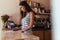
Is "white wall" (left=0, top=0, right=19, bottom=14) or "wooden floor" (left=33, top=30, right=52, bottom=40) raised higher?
"white wall" (left=0, top=0, right=19, bottom=14)

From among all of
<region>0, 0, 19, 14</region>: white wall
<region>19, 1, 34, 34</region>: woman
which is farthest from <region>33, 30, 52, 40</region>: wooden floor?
<region>19, 1, 34, 34</region>: woman

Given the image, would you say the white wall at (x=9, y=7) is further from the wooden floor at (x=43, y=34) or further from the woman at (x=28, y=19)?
the woman at (x=28, y=19)

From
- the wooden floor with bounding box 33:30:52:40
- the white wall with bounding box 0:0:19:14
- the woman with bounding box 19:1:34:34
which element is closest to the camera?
the woman with bounding box 19:1:34:34

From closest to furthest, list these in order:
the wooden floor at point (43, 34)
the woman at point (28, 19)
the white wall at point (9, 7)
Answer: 1. the woman at point (28, 19)
2. the wooden floor at point (43, 34)
3. the white wall at point (9, 7)

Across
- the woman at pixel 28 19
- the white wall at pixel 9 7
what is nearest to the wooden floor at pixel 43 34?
the white wall at pixel 9 7

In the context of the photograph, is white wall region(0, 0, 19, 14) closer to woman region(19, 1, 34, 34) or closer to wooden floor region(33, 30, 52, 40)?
wooden floor region(33, 30, 52, 40)

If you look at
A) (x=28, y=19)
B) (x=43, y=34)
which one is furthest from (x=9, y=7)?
(x=28, y=19)

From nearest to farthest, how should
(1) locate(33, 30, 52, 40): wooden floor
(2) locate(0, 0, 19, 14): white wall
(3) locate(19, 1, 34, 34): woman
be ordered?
(3) locate(19, 1, 34, 34): woman → (1) locate(33, 30, 52, 40): wooden floor → (2) locate(0, 0, 19, 14): white wall

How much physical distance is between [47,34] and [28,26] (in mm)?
1350

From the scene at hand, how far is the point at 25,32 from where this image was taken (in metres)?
2.41

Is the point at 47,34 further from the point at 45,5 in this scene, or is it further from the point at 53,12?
the point at 53,12

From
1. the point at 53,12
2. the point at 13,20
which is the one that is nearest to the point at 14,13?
the point at 13,20

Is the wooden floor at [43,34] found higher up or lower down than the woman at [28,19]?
lower down

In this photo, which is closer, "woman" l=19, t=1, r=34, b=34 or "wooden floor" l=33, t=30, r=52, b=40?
"woman" l=19, t=1, r=34, b=34
